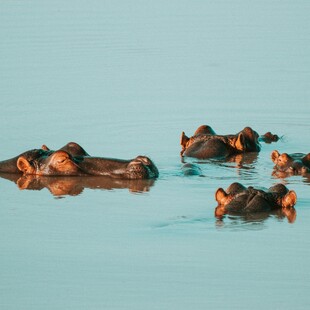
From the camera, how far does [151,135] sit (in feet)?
60.4

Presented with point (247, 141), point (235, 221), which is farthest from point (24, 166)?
point (235, 221)

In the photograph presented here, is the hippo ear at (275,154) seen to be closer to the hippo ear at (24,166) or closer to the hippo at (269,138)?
the hippo at (269,138)

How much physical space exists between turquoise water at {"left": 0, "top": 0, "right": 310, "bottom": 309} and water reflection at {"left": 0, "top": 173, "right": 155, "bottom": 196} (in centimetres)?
12

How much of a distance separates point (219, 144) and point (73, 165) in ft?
7.36

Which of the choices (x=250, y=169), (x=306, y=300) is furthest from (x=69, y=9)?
(x=306, y=300)

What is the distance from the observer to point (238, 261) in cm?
1207

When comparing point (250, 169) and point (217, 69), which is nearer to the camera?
point (250, 169)

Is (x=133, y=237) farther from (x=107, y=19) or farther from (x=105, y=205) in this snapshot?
(x=107, y=19)

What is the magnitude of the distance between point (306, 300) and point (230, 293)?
66 cm

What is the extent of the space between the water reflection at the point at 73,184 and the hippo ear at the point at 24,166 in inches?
2.8

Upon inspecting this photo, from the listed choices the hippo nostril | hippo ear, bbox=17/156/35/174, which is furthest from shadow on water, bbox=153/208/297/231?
hippo ear, bbox=17/156/35/174

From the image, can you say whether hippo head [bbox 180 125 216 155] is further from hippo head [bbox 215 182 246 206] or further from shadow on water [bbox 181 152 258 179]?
hippo head [bbox 215 182 246 206]

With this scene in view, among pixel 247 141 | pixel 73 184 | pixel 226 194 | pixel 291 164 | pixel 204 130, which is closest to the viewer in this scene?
pixel 226 194

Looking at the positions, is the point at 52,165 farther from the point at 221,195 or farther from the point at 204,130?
the point at 221,195
